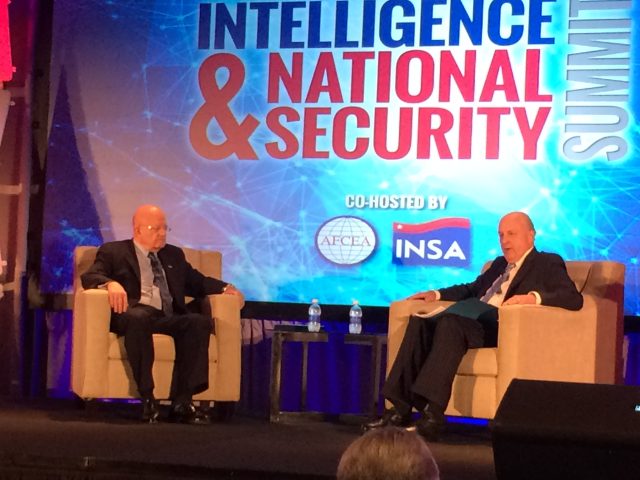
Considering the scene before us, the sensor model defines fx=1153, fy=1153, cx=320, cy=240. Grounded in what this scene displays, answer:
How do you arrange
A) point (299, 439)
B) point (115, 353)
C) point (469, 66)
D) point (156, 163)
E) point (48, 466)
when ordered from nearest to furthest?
point (48, 466), point (299, 439), point (115, 353), point (469, 66), point (156, 163)

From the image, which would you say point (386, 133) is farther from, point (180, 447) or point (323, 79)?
point (180, 447)

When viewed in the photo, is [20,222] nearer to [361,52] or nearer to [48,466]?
[361,52]

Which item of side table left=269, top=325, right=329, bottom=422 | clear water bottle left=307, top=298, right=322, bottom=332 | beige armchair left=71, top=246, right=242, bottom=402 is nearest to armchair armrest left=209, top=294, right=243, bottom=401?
beige armchair left=71, top=246, right=242, bottom=402

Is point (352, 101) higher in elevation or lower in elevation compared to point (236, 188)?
higher

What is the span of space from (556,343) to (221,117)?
231cm

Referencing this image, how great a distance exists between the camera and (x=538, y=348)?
4.65m

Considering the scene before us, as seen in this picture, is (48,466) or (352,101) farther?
(352,101)

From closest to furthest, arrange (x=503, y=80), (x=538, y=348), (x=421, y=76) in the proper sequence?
1. (x=538, y=348)
2. (x=503, y=80)
3. (x=421, y=76)

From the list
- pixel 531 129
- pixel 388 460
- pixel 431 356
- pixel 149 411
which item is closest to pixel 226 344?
pixel 149 411

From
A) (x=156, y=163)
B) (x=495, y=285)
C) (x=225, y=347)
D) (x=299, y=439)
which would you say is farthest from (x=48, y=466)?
(x=156, y=163)

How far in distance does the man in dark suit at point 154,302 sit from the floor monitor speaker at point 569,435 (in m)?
2.65

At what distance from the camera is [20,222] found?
629 centimetres

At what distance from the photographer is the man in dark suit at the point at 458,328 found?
457 cm

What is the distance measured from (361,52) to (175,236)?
4.50ft
